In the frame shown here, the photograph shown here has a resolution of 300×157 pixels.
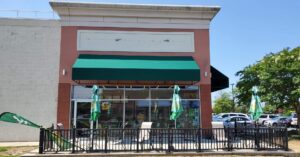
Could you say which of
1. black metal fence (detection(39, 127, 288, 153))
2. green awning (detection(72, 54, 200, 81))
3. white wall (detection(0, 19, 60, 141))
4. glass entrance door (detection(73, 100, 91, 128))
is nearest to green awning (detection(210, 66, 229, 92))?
green awning (detection(72, 54, 200, 81))

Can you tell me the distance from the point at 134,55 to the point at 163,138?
622 centimetres

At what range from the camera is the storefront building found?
17094 mm

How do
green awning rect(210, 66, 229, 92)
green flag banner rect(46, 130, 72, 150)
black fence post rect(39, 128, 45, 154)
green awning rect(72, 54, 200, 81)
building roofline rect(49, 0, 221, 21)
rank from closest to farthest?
black fence post rect(39, 128, 45, 154)
green flag banner rect(46, 130, 72, 150)
green awning rect(72, 54, 200, 81)
building roofline rect(49, 0, 221, 21)
green awning rect(210, 66, 229, 92)

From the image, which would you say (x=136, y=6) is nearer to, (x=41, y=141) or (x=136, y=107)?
(x=136, y=107)

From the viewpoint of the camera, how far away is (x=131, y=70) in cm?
1595

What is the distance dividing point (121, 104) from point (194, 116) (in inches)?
173

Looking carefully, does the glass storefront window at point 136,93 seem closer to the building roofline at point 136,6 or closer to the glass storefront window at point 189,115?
the glass storefront window at point 189,115

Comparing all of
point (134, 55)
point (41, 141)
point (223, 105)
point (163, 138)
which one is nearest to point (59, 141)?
point (41, 141)

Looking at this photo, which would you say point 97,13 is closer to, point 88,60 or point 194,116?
point 88,60

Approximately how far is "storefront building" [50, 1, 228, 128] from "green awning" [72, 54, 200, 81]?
0.14m

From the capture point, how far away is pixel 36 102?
17.6m

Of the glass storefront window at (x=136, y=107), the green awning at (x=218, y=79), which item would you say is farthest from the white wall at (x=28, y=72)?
the green awning at (x=218, y=79)

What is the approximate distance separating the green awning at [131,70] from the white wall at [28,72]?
2.46 metres

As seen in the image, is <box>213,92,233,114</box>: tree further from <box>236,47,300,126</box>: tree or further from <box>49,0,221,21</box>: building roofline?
<box>49,0,221,21</box>: building roofline
